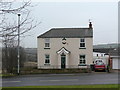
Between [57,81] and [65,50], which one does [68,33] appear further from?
[57,81]

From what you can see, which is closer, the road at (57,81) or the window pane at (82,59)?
the road at (57,81)

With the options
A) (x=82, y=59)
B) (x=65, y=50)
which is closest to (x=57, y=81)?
(x=65, y=50)

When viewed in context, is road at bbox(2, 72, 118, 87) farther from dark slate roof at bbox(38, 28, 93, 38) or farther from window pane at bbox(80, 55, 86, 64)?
dark slate roof at bbox(38, 28, 93, 38)

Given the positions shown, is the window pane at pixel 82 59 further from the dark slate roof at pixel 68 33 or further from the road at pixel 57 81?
the road at pixel 57 81

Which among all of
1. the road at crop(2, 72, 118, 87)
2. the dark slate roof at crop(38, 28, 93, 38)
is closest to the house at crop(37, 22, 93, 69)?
the dark slate roof at crop(38, 28, 93, 38)

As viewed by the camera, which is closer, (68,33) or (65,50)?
(65,50)

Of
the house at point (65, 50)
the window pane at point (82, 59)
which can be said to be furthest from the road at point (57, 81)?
the house at point (65, 50)

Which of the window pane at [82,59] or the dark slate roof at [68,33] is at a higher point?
the dark slate roof at [68,33]

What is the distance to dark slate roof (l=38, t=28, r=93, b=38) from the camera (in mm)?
39250

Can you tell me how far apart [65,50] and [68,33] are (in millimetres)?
3201

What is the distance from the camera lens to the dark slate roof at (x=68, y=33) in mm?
39250

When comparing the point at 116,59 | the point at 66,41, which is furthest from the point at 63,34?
the point at 116,59

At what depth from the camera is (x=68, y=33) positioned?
132ft

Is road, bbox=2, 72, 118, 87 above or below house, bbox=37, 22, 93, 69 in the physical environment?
below
